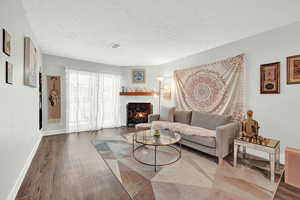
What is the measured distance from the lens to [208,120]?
3260mm

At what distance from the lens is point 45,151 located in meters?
2.91

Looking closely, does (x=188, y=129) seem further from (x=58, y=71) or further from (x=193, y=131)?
(x=58, y=71)

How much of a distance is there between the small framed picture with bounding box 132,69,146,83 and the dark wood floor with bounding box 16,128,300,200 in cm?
318

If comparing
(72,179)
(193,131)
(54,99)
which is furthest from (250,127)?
(54,99)

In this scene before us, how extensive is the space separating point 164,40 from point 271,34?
2.00 meters

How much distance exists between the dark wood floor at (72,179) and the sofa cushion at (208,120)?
1.34 m

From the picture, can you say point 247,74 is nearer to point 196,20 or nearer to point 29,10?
point 196,20

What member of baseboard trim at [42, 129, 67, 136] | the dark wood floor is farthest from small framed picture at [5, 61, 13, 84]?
baseboard trim at [42, 129, 67, 136]

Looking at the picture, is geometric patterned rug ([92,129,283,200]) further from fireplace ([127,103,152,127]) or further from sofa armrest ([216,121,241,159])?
fireplace ([127,103,152,127])

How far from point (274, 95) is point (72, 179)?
145 inches

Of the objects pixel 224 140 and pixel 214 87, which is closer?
pixel 224 140

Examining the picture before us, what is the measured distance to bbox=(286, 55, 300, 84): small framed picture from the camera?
2.19 meters

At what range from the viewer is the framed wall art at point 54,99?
4078 mm

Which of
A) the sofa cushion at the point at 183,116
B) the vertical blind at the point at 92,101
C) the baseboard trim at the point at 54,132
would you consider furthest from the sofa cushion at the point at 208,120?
the baseboard trim at the point at 54,132
